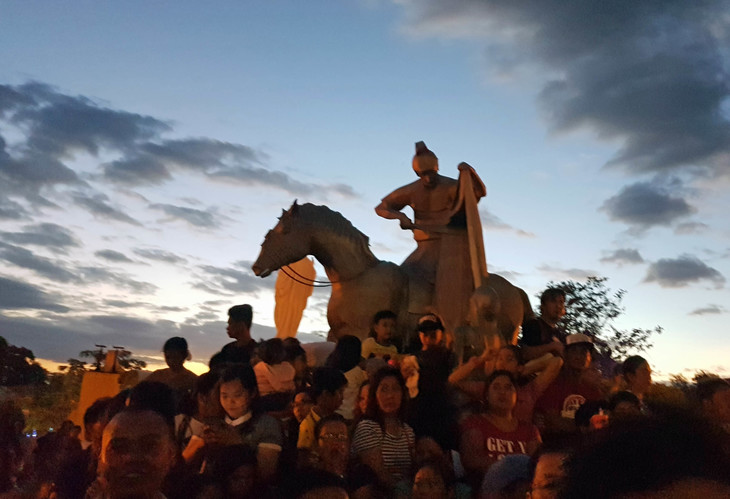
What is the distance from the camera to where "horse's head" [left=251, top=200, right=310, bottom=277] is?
8984 millimetres

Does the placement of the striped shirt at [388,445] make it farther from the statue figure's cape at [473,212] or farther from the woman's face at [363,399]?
the statue figure's cape at [473,212]

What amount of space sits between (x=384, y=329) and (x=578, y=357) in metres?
1.94

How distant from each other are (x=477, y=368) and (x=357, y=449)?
1.95m

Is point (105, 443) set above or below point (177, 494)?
above

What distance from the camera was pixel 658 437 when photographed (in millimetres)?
1189

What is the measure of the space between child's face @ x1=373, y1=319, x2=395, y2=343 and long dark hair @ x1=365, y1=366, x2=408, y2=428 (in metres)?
2.04

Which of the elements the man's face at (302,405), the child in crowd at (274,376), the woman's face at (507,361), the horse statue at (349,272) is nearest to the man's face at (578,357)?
the woman's face at (507,361)

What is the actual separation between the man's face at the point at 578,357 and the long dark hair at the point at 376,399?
6.83 feet

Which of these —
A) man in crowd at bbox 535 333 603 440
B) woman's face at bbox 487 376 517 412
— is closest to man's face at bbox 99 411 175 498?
woman's face at bbox 487 376 517 412

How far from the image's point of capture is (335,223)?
363 inches

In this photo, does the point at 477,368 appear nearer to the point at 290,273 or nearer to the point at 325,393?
the point at 325,393

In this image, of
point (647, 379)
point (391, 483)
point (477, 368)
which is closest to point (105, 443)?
point (391, 483)

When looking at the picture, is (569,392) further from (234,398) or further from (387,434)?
(234,398)

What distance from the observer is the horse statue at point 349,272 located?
351 inches
